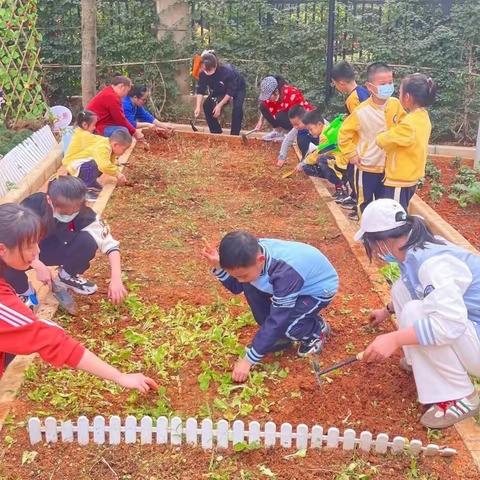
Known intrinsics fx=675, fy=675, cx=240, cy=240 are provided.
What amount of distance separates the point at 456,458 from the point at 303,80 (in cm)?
981

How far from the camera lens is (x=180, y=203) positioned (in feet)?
22.7

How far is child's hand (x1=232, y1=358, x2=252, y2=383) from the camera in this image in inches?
137

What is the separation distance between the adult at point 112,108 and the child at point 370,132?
352cm

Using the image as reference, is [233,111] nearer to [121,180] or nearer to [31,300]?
[121,180]

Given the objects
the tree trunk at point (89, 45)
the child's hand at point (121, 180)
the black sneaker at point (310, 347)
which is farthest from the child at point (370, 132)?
the tree trunk at point (89, 45)

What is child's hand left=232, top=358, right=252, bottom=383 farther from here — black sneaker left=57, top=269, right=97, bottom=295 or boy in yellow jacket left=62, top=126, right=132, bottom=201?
boy in yellow jacket left=62, top=126, right=132, bottom=201

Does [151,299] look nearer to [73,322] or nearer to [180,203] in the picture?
[73,322]

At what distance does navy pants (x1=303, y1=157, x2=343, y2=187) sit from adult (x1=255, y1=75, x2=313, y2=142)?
5.89 feet

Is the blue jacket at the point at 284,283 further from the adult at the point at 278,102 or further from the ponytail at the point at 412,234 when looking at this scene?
the adult at the point at 278,102

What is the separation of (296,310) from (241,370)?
17.6 inches

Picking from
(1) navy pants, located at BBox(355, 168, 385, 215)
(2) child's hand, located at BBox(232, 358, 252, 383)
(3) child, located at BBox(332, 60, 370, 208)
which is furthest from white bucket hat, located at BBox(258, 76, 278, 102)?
(2) child's hand, located at BBox(232, 358, 252, 383)

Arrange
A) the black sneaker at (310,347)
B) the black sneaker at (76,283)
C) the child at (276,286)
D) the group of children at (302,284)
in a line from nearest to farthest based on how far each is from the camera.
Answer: the group of children at (302,284), the child at (276,286), the black sneaker at (310,347), the black sneaker at (76,283)

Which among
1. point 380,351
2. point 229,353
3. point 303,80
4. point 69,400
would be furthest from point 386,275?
point 303,80

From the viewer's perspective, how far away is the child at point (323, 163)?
7.38 metres
